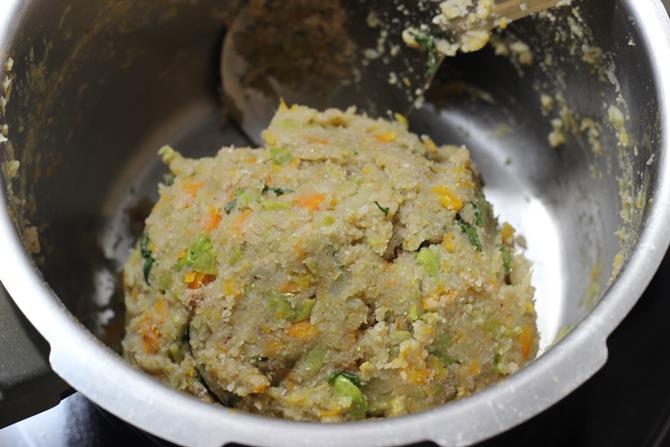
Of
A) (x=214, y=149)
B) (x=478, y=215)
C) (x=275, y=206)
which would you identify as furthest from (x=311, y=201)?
(x=214, y=149)

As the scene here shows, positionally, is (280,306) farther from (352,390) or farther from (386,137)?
(386,137)

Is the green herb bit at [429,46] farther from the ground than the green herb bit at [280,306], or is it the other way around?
the green herb bit at [429,46]

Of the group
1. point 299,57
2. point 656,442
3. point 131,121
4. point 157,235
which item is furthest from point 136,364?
point 656,442

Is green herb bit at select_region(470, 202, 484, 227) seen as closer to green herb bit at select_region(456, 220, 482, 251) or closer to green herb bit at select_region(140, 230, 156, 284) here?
green herb bit at select_region(456, 220, 482, 251)

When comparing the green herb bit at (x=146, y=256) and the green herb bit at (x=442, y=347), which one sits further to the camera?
the green herb bit at (x=146, y=256)

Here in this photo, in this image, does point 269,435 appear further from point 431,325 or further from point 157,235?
point 157,235

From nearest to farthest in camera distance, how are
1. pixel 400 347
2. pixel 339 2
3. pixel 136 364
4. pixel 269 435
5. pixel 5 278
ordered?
pixel 269 435
pixel 5 278
pixel 400 347
pixel 136 364
pixel 339 2

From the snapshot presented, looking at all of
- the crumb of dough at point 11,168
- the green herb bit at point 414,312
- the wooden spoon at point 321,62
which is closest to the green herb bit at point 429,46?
the wooden spoon at point 321,62

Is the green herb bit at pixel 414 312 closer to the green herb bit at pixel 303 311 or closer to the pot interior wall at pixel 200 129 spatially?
the green herb bit at pixel 303 311
